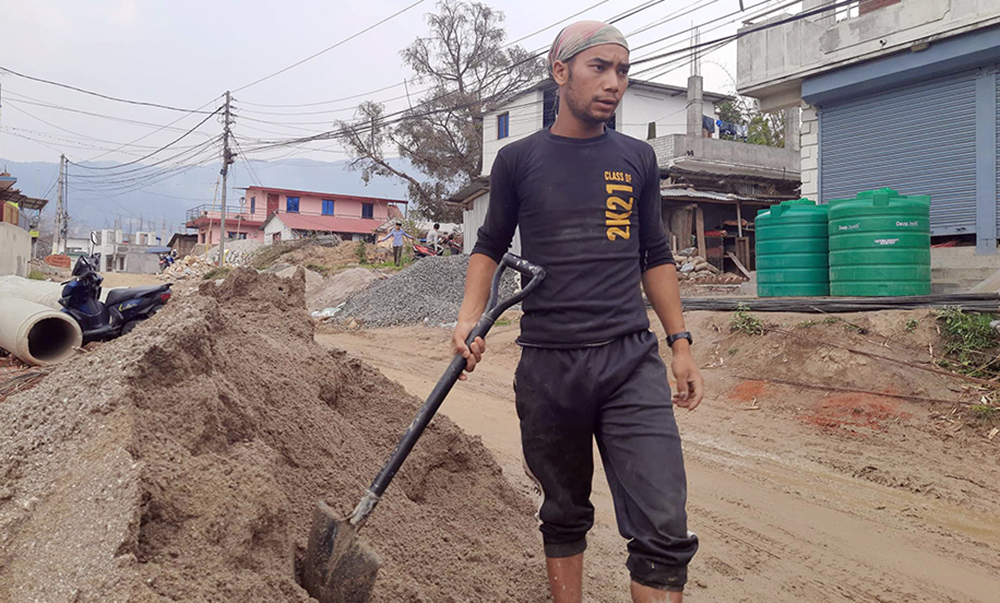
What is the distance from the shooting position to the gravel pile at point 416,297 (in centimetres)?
1516

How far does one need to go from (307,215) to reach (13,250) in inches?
1148

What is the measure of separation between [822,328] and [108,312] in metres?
8.43

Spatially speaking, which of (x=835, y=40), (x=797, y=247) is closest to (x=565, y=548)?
(x=797, y=247)

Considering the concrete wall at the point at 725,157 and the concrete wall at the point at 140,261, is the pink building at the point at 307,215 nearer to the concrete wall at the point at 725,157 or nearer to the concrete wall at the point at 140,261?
the concrete wall at the point at 140,261

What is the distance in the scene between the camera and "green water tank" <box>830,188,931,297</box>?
7691 millimetres

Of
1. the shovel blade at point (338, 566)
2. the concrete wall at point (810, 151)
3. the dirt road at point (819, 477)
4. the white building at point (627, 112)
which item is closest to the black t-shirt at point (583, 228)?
the shovel blade at point (338, 566)

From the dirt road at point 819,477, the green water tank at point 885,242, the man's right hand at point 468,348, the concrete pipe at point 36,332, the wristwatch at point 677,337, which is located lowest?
the dirt road at point 819,477

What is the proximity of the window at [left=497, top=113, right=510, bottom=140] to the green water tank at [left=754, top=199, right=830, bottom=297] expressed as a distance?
21662 mm

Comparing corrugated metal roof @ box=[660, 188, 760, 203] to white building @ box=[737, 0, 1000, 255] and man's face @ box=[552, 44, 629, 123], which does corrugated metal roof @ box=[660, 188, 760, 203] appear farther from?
man's face @ box=[552, 44, 629, 123]

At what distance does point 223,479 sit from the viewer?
2150mm

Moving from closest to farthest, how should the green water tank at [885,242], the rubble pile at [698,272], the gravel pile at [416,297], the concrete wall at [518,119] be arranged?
the green water tank at [885,242], the rubble pile at [698,272], the gravel pile at [416,297], the concrete wall at [518,119]

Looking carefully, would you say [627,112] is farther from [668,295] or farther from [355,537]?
[355,537]

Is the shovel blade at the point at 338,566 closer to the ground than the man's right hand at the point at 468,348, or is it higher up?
closer to the ground

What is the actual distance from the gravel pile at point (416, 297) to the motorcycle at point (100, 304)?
612 centimetres
